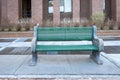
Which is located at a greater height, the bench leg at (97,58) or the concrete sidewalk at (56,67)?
the bench leg at (97,58)

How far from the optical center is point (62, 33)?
329 inches

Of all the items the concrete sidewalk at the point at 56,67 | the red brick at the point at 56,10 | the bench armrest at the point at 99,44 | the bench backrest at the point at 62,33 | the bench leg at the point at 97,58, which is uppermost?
the red brick at the point at 56,10

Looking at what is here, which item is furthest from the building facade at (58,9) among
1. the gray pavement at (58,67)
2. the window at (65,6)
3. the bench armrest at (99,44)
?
the bench armrest at (99,44)

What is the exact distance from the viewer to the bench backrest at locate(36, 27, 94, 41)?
8.30 meters

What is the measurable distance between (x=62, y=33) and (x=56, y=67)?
1.41 meters

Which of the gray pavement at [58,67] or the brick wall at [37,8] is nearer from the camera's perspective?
the gray pavement at [58,67]

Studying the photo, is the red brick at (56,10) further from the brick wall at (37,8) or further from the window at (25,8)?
the window at (25,8)

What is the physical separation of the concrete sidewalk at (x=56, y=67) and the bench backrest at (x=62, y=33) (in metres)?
0.73

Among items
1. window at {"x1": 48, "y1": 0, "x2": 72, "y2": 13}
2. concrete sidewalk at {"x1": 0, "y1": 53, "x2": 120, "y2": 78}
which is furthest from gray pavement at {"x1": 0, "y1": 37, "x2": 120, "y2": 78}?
window at {"x1": 48, "y1": 0, "x2": 72, "y2": 13}

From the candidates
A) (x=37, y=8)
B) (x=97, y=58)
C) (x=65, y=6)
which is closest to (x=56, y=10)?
(x=37, y=8)

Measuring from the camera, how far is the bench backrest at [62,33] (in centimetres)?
830

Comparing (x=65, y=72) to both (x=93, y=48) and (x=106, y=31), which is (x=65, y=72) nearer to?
(x=93, y=48)

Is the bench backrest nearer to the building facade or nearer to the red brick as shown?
the building facade

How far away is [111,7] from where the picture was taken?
2767 centimetres
